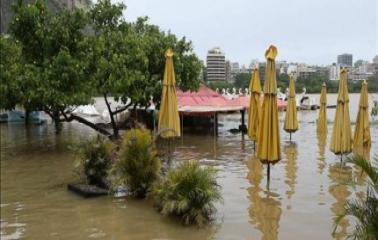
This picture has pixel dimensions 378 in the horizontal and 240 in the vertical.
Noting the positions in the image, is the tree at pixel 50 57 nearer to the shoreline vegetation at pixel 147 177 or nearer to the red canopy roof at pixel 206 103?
the shoreline vegetation at pixel 147 177

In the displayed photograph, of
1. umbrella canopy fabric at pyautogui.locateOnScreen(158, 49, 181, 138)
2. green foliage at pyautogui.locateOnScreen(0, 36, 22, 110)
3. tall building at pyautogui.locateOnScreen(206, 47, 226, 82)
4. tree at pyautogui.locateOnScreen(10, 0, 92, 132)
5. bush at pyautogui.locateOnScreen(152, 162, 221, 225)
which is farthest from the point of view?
tall building at pyautogui.locateOnScreen(206, 47, 226, 82)

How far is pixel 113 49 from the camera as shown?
61.0ft

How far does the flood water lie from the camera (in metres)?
8.12

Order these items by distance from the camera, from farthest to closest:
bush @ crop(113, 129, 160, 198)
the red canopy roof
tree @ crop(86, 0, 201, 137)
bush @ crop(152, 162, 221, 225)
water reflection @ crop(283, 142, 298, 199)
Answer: the red canopy roof
tree @ crop(86, 0, 201, 137)
water reflection @ crop(283, 142, 298, 199)
bush @ crop(113, 129, 160, 198)
bush @ crop(152, 162, 221, 225)

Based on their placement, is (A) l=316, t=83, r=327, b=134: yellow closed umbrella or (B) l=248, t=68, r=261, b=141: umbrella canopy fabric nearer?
(B) l=248, t=68, r=261, b=141: umbrella canopy fabric

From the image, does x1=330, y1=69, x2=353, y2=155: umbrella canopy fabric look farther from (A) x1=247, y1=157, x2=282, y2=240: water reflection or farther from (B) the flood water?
(A) x1=247, y1=157, x2=282, y2=240: water reflection

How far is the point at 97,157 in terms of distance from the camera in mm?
11000

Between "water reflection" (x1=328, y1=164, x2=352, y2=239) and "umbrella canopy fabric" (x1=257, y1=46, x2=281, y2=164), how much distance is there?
1.53m

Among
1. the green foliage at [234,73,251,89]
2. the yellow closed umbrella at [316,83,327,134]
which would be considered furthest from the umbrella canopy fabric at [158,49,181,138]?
the green foliage at [234,73,251,89]

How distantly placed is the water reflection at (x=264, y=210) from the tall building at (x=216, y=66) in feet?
251

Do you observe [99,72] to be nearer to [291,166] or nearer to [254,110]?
[254,110]

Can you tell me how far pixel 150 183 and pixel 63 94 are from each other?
793 cm

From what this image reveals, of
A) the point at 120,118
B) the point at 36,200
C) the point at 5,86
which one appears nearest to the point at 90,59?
the point at 5,86

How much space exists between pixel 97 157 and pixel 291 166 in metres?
6.48
